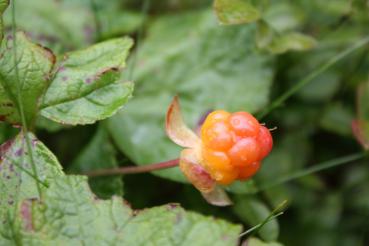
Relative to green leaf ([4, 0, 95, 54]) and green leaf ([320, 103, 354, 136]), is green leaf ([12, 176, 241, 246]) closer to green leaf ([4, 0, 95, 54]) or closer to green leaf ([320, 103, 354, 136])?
green leaf ([4, 0, 95, 54])

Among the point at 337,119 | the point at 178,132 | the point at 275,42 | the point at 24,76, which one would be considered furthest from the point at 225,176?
the point at 337,119

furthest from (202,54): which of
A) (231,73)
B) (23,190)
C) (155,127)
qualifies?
(23,190)

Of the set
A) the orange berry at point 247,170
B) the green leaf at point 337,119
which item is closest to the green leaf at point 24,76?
the orange berry at point 247,170

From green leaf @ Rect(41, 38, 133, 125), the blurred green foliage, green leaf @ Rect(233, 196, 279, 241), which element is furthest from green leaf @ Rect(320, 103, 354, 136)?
green leaf @ Rect(41, 38, 133, 125)

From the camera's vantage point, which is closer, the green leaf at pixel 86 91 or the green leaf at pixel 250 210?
the green leaf at pixel 86 91

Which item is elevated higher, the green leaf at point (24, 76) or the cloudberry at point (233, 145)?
the green leaf at point (24, 76)

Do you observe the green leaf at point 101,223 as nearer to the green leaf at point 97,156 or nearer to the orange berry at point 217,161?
the orange berry at point 217,161

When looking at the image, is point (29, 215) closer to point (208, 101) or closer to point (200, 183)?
point (200, 183)

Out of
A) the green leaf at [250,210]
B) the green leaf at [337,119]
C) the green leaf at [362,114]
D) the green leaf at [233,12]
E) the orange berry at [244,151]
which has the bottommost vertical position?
the green leaf at [250,210]
